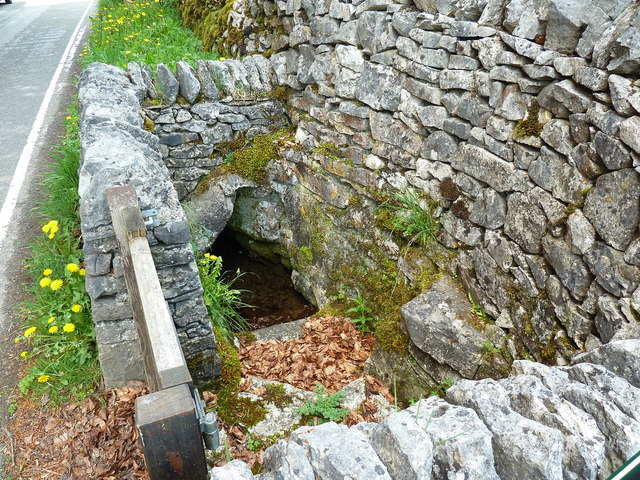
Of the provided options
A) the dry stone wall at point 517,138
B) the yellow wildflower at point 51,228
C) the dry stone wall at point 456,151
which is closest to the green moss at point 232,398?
the dry stone wall at point 456,151

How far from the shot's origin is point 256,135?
6234 millimetres

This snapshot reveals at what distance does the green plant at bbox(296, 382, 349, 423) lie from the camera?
3.66 meters

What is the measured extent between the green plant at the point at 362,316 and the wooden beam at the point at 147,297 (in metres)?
2.61

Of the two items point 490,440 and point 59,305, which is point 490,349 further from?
point 59,305

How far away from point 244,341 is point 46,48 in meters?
10.3

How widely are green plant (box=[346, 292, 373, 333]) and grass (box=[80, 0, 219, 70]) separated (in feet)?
13.9

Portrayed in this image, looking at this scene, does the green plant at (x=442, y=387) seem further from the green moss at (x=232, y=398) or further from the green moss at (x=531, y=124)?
the green moss at (x=531, y=124)

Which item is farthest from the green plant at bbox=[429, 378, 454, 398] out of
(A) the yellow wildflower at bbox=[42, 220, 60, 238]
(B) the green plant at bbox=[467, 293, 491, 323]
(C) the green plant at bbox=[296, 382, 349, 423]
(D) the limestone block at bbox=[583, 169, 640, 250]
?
(A) the yellow wildflower at bbox=[42, 220, 60, 238]

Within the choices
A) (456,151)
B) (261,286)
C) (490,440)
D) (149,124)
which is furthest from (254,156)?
(490,440)

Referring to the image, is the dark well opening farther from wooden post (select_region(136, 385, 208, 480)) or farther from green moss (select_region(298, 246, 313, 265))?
wooden post (select_region(136, 385, 208, 480))

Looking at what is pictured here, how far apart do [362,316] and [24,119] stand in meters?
6.45

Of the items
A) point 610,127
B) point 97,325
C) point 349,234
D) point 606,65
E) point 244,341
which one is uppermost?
point 606,65

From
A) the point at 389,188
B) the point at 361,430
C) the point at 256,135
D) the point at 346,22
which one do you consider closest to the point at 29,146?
the point at 256,135

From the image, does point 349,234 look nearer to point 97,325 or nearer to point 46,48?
point 97,325
